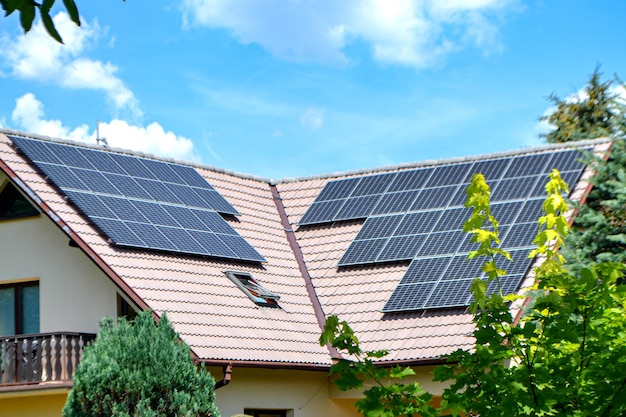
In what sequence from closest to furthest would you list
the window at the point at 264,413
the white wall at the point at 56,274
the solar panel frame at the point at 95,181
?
the window at the point at 264,413, the white wall at the point at 56,274, the solar panel frame at the point at 95,181

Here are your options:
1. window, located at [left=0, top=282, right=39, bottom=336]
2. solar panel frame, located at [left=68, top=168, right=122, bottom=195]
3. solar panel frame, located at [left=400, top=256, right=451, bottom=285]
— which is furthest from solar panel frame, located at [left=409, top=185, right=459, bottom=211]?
window, located at [left=0, top=282, right=39, bottom=336]

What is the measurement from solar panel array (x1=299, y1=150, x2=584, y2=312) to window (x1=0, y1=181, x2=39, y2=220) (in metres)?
6.56

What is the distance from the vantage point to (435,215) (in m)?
22.3

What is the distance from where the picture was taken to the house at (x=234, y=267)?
720 inches

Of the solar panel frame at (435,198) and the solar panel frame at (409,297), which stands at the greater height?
the solar panel frame at (435,198)

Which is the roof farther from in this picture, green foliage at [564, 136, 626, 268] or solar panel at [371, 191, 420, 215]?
green foliage at [564, 136, 626, 268]

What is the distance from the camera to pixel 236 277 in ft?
68.4

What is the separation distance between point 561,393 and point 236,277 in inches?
575

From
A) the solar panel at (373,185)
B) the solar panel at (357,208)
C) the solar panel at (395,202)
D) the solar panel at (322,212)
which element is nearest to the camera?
the solar panel at (395,202)

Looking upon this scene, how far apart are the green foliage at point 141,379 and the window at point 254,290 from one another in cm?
380

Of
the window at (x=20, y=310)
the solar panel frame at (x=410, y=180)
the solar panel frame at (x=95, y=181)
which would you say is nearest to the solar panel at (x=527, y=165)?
the solar panel frame at (x=410, y=180)

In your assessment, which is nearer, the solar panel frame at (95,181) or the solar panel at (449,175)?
the solar panel frame at (95,181)

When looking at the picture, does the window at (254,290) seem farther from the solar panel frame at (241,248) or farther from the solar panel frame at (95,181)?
the solar panel frame at (95,181)

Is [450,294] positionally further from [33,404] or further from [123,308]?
[33,404]
